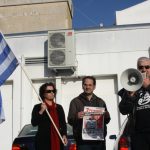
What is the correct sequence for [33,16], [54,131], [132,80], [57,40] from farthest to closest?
[33,16], [57,40], [54,131], [132,80]

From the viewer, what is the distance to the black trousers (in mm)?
4672

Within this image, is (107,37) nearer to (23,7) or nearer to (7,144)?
(7,144)

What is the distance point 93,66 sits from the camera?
44.5ft

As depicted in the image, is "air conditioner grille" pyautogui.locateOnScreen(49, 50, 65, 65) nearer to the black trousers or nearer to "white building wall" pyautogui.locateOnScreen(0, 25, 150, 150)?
"white building wall" pyautogui.locateOnScreen(0, 25, 150, 150)

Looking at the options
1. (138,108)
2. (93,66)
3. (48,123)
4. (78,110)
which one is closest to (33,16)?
(93,66)

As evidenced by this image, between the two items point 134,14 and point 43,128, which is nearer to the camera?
point 43,128

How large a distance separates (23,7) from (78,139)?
28.0m

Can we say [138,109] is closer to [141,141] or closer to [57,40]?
[141,141]

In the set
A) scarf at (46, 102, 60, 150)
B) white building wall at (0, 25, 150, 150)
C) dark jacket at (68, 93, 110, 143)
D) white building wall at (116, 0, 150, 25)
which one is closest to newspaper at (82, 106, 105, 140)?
dark jacket at (68, 93, 110, 143)

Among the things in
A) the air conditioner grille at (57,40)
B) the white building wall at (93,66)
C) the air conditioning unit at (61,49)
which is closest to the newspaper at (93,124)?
the air conditioning unit at (61,49)

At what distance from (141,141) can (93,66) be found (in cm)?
892

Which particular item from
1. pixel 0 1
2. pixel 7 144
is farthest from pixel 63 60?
pixel 0 1

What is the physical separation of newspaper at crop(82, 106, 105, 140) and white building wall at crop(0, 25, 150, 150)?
7.50 meters

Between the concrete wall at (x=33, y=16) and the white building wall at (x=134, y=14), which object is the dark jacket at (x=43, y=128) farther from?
the concrete wall at (x=33, y=16)
